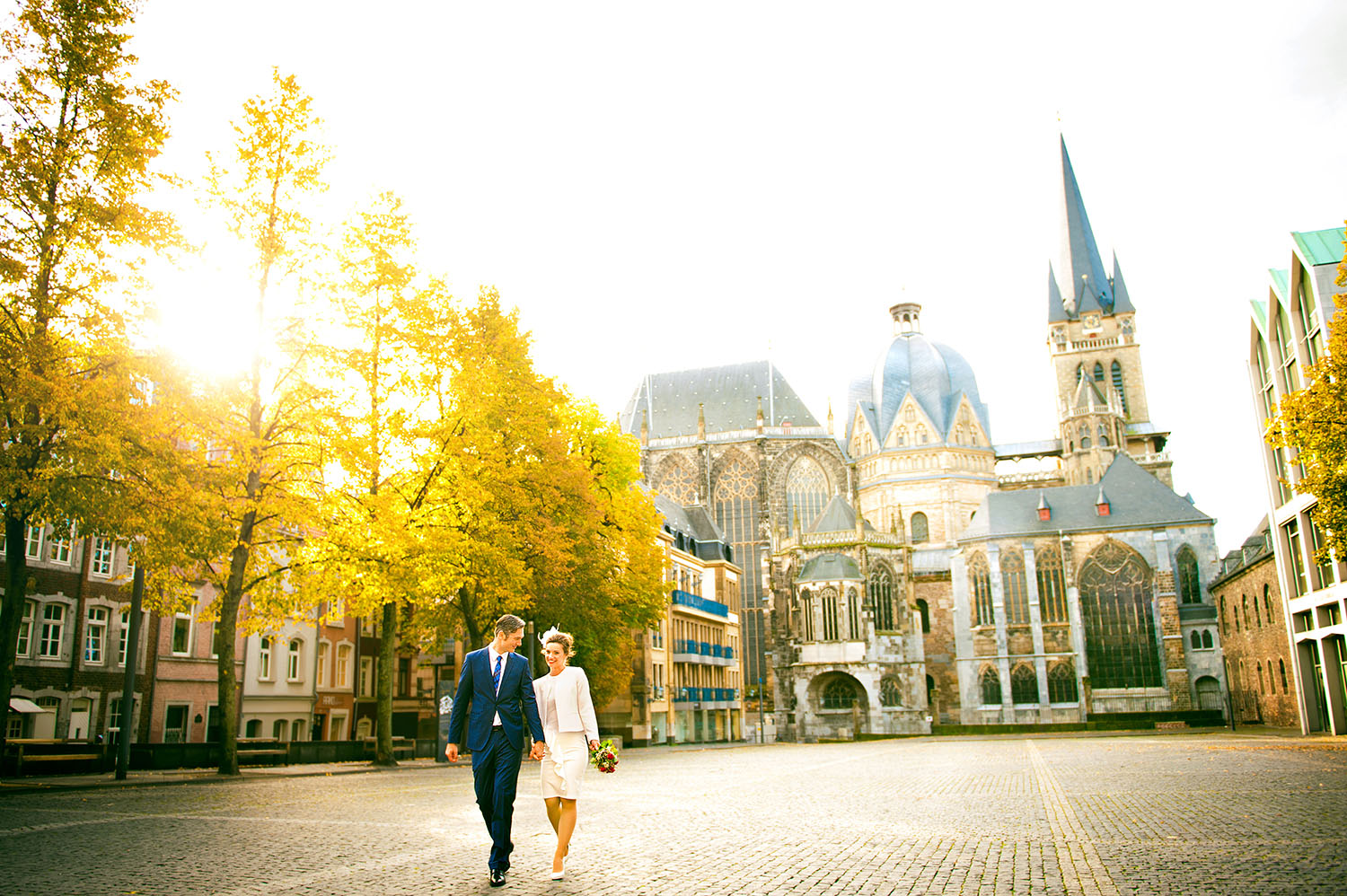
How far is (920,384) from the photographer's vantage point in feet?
276

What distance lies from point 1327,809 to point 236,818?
39.0 feet

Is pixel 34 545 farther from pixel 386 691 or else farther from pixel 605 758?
pixel 605 758

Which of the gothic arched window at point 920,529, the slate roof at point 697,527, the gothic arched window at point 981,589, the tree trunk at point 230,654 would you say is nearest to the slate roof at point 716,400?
the gothic arched window at point 920,529

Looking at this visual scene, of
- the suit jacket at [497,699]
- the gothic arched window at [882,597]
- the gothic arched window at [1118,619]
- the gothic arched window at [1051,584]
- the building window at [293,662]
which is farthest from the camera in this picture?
the gothic arched window at [1051,584]

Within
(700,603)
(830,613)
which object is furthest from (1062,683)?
(700,603)

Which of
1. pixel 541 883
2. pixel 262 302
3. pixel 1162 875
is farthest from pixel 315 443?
pixel 1162 875

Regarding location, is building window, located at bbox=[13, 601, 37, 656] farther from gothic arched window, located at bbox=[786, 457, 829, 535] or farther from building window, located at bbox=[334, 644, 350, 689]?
gothic arched window, located at bbox=[786, 457, 829, 535]

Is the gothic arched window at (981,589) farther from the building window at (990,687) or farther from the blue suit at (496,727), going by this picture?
the blue suit at (496,727)

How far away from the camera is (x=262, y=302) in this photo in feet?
66.2

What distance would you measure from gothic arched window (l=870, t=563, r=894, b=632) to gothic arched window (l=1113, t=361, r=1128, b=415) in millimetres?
38251

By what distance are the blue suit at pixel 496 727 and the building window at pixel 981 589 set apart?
60030 millimetres

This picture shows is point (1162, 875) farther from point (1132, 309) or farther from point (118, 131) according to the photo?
point (1132, 309)

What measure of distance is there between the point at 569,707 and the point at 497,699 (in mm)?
Answer: 550

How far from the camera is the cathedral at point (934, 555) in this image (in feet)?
191
